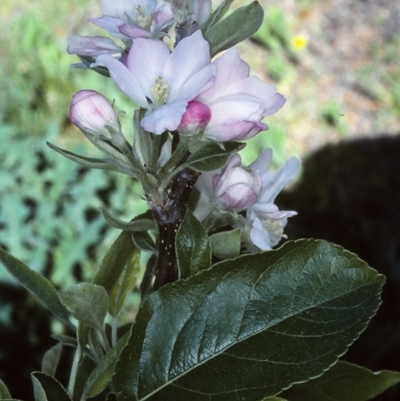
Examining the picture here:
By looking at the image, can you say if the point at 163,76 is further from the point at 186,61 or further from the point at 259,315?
the point at 259,315

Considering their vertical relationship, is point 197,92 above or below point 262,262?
above

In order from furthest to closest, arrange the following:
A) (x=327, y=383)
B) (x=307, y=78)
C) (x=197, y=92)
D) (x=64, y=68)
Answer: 1. (x=307, y=78)
2. (x=64, y=68)
3. (x=327, y=383)
4. (x=197, y=92)

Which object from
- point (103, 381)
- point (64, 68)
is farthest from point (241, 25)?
point (64, 68)

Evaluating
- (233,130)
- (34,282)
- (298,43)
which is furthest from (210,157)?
(298,43)

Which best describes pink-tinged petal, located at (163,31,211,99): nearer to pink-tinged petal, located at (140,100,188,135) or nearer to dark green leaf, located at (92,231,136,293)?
pink-tinged petal, located at (140,100,188,135)

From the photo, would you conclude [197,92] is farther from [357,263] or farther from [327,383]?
[327,383]

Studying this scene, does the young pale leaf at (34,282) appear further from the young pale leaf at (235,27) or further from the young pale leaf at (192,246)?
the young pale leaf at (235,27)

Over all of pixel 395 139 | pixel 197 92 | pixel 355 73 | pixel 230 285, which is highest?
pixel 197 92

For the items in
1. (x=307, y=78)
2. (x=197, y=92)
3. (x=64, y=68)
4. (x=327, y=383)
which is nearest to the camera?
(x=197, y=92)
